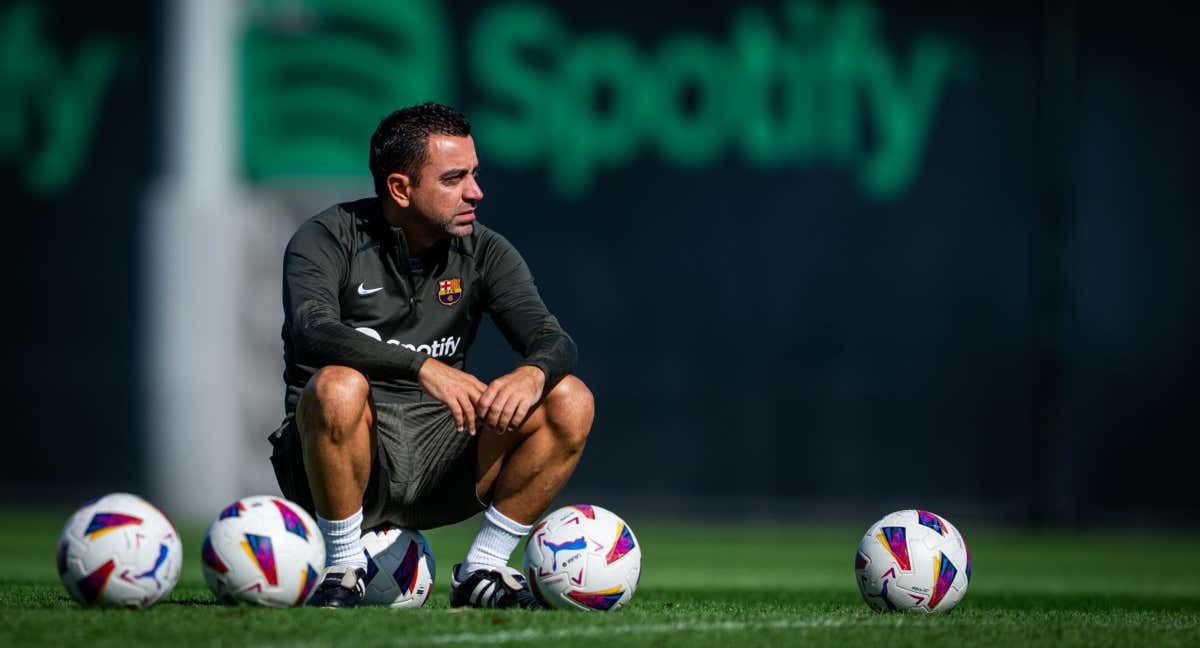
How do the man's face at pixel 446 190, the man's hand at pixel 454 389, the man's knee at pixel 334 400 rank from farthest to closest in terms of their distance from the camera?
the man's face at pixel 446 190 → the man's hand at pixel 454 389 → the man's knee at pixel 334 400

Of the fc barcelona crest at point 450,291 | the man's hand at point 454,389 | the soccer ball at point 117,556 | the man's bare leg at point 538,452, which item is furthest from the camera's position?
the fc barcelona crest at point 450,291

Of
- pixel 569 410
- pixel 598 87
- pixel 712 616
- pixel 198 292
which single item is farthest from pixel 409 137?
pixel 198 292

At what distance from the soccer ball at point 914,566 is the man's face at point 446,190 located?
6.11ft

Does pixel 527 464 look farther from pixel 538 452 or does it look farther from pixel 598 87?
pixel 598 87

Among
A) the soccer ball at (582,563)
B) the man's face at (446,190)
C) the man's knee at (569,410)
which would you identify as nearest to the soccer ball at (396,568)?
the soccer ball at (582,563)

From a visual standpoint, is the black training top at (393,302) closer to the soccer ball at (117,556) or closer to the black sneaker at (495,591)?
the black sneaker at (495,591)

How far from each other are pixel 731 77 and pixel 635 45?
96 centimetres

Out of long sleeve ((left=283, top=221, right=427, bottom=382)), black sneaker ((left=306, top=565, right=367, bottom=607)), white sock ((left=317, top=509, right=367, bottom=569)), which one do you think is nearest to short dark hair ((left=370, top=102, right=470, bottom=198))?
long sleeve ((left=283, top=221, right=427, bottom=382))

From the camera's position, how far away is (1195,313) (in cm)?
1540

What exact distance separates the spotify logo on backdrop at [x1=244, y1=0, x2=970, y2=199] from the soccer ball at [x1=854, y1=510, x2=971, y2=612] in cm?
986

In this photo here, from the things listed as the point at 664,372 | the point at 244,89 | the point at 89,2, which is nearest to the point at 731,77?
the point at 664,372

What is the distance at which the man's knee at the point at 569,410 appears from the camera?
569 centimetres

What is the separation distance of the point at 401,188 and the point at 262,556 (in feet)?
5.19

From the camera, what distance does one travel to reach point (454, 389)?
5.38 meters
